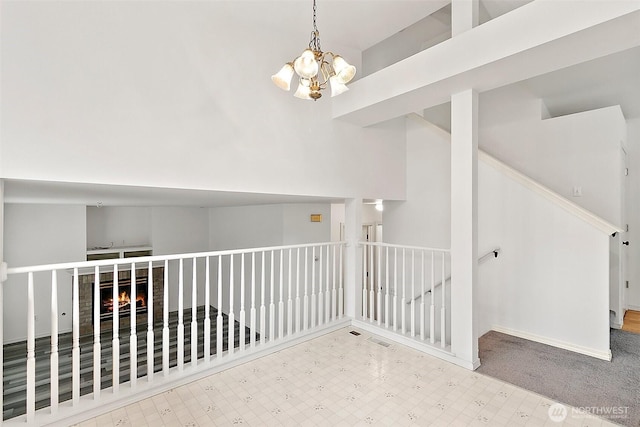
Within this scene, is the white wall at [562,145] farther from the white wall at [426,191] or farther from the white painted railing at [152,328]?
the white painted railing at [152,328]

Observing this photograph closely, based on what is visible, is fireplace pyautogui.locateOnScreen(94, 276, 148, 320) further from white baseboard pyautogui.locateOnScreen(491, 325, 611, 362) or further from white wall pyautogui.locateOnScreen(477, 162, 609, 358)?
white baseboard pyautogui.locateOnScreen(491, 325, 611, 362)

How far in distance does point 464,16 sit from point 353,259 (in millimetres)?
2698

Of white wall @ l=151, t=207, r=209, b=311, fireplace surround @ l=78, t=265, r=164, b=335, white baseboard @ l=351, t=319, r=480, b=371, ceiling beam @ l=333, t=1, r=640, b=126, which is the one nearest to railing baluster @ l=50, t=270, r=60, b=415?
white baseboard @ l=351, t=319, r=480, b=371

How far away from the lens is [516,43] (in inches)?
84.4

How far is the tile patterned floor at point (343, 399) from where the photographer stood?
2010 mm

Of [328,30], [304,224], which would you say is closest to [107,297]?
[304,224]

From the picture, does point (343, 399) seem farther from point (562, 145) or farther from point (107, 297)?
point (107, 297)

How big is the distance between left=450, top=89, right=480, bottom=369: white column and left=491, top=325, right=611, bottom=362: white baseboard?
1.06 m

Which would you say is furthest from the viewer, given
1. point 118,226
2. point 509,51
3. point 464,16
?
point 118,226

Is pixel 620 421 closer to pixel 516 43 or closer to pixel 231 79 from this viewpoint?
pixel 516 43

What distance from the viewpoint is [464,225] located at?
2.72m

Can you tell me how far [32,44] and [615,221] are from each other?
231 inches

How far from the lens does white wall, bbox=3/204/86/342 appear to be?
5.29 meters

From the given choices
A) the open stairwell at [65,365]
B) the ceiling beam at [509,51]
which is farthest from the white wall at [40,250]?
the ceiling beam at [509,51]
